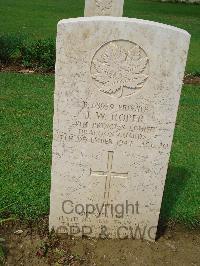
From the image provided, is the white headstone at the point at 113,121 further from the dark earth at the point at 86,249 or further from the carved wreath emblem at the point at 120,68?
the dark earth at the point at 86,249

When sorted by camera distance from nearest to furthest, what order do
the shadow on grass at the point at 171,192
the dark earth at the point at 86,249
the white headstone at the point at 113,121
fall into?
the white headstone at the point at 113,121
the dark earth at the point at 86,249
the shadow on grass at the point at 171,192

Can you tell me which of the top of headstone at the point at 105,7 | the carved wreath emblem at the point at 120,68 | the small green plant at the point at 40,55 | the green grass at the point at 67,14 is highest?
the carved wreath emblem at the point at 120,68

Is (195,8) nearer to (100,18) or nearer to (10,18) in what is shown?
(10,18)

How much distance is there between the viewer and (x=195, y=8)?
24.6 m

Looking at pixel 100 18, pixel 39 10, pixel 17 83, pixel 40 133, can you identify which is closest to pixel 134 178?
pixel 100 18

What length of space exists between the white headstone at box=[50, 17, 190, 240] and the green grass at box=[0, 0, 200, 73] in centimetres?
721

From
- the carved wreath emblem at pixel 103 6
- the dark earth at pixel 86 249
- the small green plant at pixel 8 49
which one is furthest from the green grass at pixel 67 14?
the dark earth at pixel 86 249

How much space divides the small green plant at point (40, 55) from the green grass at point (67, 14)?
3441 millimetres

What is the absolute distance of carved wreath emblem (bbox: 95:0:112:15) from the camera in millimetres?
10028

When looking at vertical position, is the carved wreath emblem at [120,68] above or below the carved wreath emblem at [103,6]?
above

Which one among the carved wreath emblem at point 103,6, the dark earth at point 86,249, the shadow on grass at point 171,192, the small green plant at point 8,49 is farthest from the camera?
the carved wreath emblem at point 103,6

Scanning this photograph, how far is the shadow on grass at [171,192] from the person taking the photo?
4.40m

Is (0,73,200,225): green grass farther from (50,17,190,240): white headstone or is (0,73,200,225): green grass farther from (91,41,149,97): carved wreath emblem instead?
(91,41,149,97): carved wreath emblem

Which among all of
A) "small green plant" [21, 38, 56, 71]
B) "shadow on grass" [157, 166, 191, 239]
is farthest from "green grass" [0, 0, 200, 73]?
→ "shadow on grass" [157, 166, 191, 239]
